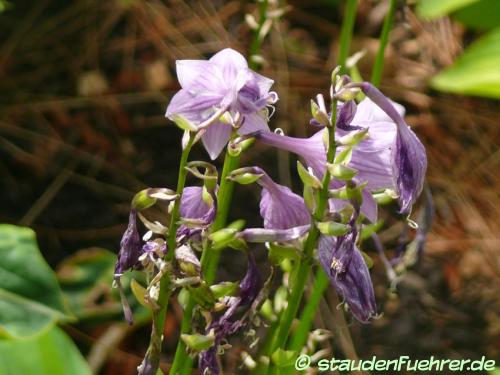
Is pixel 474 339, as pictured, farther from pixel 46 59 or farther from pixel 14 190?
pixel 46 59

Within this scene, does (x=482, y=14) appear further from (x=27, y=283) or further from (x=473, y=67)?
(x=27, y=283)

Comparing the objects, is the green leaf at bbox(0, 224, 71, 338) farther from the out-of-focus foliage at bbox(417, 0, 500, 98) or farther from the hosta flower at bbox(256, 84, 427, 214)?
the out-of-focus foliage at bbox(417, 0, 500, 98)

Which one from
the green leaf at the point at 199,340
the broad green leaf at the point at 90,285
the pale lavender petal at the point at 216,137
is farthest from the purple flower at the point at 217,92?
the broad green leaf at the point at 90,285

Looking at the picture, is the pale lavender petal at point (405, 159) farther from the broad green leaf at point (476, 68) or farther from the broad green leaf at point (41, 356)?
the broad green leaf at point (476, 68)

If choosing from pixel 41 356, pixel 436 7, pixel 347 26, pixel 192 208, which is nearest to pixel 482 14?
pixel 436 7

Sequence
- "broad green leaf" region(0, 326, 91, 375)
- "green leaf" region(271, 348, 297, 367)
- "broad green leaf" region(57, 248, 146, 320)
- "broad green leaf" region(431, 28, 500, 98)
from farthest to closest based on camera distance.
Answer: "broad green leaf" region(431, 28, 500, 98), "broad green leaf" region(57, 248, 146, 320), "broad green leaf" region(0, 326, 91, 375), "green leaf" region(271, 348, 297, 367)

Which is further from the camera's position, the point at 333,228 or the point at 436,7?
the point at 436,7

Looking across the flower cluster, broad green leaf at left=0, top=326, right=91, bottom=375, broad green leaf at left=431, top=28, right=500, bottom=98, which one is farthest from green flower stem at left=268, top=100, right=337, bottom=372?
broad green leaf at left=431, top=28, right=500, bottom=98
